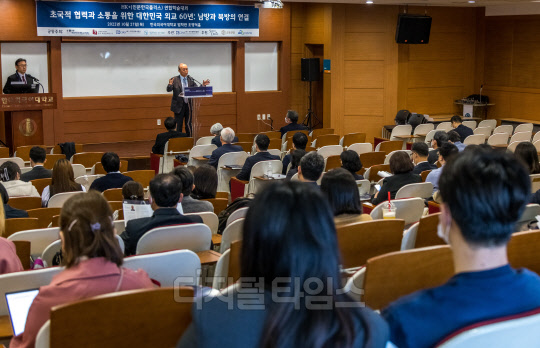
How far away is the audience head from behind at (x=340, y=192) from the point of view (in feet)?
14.8

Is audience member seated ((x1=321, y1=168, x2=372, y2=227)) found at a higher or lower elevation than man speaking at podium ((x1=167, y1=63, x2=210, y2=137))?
lower

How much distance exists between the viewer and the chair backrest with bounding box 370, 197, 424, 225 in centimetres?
540

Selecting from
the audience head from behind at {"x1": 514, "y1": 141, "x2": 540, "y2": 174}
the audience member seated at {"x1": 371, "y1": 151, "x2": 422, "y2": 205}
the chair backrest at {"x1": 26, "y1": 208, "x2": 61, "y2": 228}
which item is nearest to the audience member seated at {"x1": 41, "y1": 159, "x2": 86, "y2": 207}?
the chair backrest at {"x1": 26, "y1": 208, "x2": 61, "y2": 228}

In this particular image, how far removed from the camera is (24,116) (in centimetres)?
1286

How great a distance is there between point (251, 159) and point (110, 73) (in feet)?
20.9

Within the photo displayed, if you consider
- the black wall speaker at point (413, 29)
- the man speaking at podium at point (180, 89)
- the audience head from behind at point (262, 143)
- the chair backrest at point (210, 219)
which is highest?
the black wall speaker at point (413, 29)

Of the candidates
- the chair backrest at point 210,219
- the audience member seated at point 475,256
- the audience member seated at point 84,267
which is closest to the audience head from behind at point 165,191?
the chair backrest at point 210,219

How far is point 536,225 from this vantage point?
15.3ft

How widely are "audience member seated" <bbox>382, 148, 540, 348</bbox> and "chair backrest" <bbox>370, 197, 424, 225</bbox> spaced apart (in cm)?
343

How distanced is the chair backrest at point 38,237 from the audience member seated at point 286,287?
3.27m

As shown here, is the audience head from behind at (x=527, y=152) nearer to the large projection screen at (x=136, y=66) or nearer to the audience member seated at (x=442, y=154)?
the audience member seated at (x=442, y=154)

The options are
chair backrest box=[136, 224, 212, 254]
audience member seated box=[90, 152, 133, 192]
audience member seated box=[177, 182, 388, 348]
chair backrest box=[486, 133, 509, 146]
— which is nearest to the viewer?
audience member seated box=[177, 182, 388, 348]

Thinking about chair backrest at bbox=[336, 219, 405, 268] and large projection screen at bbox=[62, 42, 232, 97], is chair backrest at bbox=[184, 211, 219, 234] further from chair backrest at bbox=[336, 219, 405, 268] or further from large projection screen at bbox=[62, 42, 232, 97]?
large projection screen at bbox=[62, 42, 232, 97]

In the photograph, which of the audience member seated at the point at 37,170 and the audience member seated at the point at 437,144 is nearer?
the audience member seated at the point at 37,170
